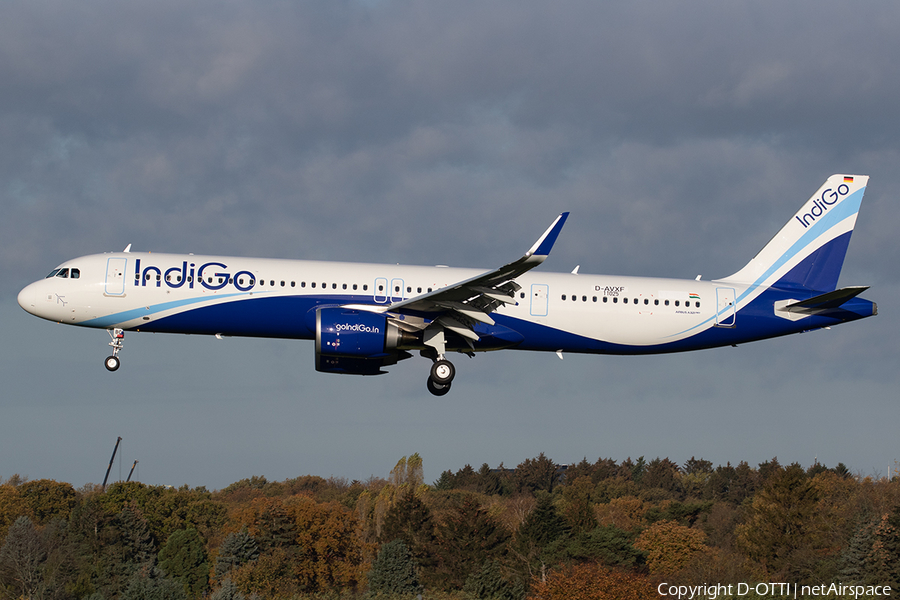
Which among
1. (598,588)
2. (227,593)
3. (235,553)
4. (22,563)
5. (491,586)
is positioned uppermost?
(598,588)

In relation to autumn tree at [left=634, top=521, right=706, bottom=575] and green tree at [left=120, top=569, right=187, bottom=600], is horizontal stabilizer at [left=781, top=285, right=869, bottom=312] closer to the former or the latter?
autumn tree at [left=634, top=521, right=706, bottom=575]

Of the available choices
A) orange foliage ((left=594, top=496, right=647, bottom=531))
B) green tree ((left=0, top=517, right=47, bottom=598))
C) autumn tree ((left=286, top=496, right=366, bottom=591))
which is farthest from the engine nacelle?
orange foliage ((left=594, top=496, right=647, bottom=531))

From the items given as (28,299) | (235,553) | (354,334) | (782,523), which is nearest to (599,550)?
(782,523)

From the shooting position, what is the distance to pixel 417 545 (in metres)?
124

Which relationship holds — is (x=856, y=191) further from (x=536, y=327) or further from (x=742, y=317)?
(x=536, y=327)

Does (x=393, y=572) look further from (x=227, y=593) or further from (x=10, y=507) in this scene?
(x=10, y=507)

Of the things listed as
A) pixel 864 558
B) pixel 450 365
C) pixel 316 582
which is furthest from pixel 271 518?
pixel 450 365

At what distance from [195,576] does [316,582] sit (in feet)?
65.5

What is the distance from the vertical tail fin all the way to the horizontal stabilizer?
2090 millimetres

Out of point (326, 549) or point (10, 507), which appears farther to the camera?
point (10, 507)

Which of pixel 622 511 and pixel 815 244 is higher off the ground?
pixel 815 244

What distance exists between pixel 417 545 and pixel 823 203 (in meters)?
93.2

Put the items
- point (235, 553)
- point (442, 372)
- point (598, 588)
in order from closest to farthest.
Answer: point (442, 372), point (598, 588), point (235, 553)

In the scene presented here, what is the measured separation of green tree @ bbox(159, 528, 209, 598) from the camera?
13325cm
